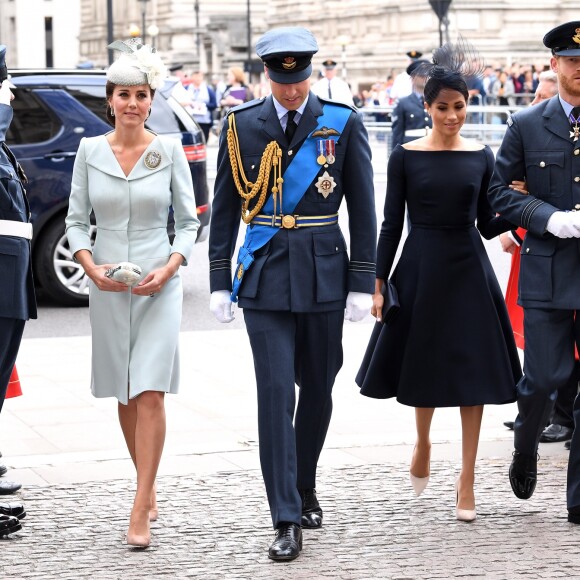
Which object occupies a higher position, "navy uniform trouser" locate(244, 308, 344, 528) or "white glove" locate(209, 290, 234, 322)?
"white glove" locate(209, 290, 234, 322)

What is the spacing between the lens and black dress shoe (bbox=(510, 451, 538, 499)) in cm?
621

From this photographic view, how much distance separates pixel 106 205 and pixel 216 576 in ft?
4.93

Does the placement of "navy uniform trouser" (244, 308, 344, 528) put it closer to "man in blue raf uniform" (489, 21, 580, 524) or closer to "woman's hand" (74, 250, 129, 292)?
"woman's hand" (74, 250, 129, 292)

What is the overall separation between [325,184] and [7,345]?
1.42m

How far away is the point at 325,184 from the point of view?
590 cm

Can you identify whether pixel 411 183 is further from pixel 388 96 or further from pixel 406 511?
pixel 388 96

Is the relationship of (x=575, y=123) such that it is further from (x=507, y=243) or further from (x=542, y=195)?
(x=507, y=243)

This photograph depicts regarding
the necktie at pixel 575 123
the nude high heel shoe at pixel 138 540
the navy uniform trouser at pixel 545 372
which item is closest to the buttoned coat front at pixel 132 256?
the nude high heel shoe at pixel 138 540

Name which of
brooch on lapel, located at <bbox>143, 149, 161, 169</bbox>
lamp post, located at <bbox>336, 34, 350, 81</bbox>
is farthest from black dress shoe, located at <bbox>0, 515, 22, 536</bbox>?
lamp post, located at <bbox>336, 34, 350, 81</bbox>

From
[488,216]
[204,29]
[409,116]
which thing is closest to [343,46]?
[204,29]

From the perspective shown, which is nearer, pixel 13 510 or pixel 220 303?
pixel 220 303

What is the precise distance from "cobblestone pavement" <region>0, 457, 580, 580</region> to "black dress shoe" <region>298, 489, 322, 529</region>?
0.18ft

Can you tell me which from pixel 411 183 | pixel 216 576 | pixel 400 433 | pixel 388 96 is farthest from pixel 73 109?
pixel 388 96

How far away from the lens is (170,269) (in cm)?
594
